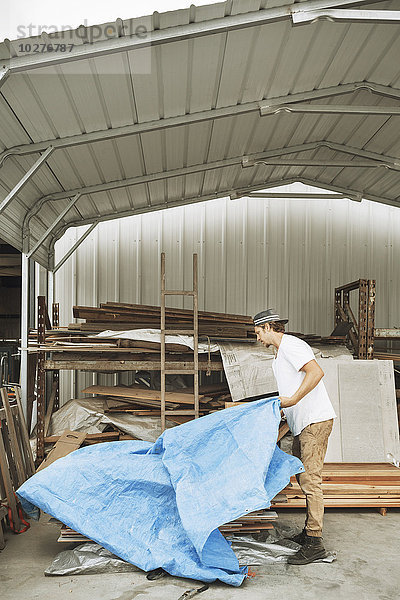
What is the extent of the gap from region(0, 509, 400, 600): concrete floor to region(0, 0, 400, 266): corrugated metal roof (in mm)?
4076

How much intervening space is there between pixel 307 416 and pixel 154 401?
4.02m

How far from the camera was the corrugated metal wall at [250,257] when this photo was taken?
11.8m

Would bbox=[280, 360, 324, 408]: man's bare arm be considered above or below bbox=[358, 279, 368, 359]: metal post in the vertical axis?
below

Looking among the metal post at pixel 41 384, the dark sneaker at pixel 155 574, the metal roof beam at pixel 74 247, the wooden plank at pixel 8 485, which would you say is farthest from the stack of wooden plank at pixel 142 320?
the dark sneaker at pixel 155 574

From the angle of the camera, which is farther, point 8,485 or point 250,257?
point 250,257

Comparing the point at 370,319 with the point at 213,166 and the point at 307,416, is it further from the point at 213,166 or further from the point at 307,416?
the point at 307,416

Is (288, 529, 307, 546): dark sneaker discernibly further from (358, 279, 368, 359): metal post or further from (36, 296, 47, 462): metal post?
(358, 279, 368, 359): metal post

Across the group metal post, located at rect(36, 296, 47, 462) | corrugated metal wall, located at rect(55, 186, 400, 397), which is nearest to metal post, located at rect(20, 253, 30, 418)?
metal post, located at rect(36, 296, 47, 462)

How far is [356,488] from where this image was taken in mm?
6672

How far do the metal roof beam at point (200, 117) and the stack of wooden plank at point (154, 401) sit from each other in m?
3.73

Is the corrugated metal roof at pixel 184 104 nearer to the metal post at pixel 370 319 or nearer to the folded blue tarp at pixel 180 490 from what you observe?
the metal post at pixel 370 319

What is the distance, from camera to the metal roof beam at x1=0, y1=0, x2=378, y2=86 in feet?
16.6

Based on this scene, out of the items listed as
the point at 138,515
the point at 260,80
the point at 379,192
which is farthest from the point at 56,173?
the point at 379,192
